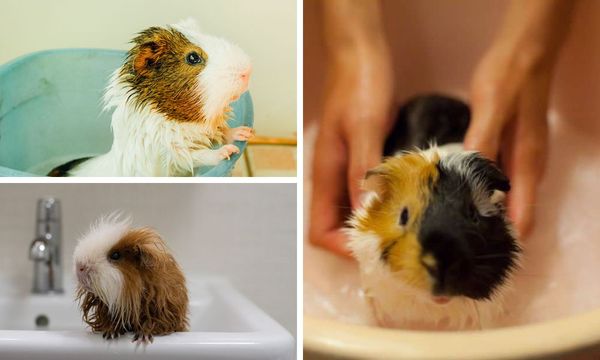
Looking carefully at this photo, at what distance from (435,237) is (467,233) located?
3 cm

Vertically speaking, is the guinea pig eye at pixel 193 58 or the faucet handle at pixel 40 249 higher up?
the guinea pig eye at pixel 193 58

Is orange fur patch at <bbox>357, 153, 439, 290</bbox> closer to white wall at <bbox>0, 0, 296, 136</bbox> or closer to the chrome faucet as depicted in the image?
white wall at <bbox>0, 0, 296, 136</bbox>

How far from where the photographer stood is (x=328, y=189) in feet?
2.20

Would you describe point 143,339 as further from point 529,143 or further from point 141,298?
point 529,143

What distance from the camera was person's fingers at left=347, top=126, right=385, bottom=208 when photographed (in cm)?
65

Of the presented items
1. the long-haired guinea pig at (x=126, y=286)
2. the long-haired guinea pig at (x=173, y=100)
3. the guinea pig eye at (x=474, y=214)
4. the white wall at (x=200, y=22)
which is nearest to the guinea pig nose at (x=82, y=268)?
the long-haired guinea pig at (x=126, y=286)

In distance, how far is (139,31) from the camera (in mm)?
688

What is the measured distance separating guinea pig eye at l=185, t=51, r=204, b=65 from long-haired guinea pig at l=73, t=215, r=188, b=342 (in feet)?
0.70

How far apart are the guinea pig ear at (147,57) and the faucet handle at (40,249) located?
25cm

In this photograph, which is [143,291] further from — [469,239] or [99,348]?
[469,239]

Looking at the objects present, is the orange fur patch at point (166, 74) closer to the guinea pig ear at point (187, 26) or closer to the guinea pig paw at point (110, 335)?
the guinea pig ear at point (187, 26)

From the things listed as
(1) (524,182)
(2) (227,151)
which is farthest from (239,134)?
(1) (524,182)

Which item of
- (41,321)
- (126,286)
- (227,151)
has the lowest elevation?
(41,321)

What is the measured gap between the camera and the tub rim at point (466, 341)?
549mm
